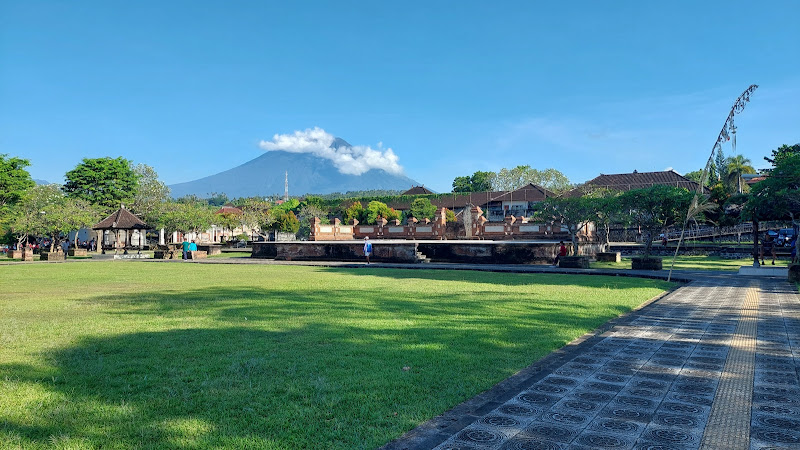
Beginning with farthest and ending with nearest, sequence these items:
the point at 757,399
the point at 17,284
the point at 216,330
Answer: the point at 17,284 < the point at 216,330 < the point at 757,399

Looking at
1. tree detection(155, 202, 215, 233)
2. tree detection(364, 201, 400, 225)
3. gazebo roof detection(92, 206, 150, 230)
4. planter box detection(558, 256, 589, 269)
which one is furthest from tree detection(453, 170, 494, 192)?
planter box detection(558, 256, 589, 269)

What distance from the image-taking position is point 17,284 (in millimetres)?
13133

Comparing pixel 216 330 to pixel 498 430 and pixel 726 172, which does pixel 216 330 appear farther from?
pixel 726 172

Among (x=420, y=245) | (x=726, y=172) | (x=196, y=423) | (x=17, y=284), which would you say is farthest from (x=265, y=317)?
(x=726, y=172)

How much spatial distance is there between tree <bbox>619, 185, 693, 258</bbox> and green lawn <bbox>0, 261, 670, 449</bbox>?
8498 mm

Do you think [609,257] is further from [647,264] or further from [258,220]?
[258,220]

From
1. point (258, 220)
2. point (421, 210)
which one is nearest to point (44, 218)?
point (258, 220)

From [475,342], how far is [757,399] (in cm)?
269

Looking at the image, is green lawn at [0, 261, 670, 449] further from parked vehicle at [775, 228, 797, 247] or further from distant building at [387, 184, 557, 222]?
distant building at [387, 184, 557, 222]

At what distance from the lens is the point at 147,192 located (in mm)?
51531

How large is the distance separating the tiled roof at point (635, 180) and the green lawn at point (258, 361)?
61430 mm

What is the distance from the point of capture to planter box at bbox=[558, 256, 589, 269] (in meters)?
18.3

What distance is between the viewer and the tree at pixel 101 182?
159ft

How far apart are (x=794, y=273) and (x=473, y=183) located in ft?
256
